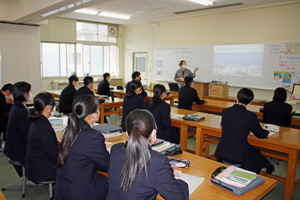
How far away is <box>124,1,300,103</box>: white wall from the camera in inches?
255

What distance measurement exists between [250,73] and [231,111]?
16.5ft

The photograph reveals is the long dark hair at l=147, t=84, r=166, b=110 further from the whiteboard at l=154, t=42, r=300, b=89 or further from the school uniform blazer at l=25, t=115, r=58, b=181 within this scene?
the whiteboard at l=154, t=42, r=300, b=89

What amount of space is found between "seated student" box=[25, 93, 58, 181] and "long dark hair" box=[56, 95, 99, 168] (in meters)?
0.57

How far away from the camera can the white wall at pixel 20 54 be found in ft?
19.8

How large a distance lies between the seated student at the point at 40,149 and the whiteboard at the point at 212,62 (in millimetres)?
6206

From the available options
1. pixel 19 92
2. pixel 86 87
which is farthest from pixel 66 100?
pixel 19 92

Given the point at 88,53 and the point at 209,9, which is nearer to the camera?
the point at 209,9

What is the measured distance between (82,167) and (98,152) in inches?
5.9

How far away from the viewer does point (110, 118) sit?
7273 millimetres

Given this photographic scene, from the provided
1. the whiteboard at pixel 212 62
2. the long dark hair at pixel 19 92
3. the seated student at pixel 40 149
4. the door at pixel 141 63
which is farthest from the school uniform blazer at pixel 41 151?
the door at pixel 141 63

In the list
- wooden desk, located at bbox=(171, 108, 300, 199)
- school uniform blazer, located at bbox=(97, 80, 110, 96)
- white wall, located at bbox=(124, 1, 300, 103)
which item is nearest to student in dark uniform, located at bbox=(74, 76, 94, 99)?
school uniform blazer, located at bbox=(97, 80, 110, 96)

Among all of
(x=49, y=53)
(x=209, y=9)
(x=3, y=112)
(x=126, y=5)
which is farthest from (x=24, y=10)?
(x=209, y=9)

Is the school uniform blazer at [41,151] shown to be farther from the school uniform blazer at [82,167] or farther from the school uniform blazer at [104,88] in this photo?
the school uniform blazer at [104,88]

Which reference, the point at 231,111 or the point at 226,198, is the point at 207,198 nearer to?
the point at 226,198
